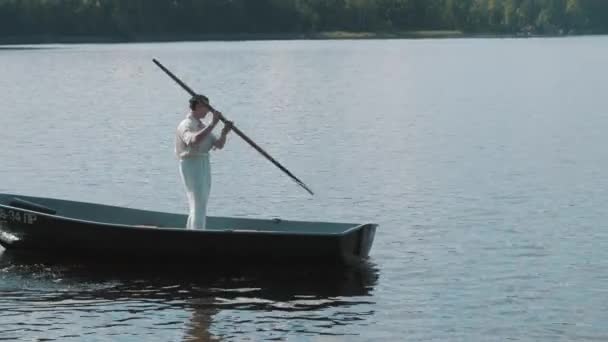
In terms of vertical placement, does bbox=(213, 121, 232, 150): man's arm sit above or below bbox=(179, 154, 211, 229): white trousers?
above

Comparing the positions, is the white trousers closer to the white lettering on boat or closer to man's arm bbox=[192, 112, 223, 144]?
man's arm bbox=[192, 112, 223, 144]

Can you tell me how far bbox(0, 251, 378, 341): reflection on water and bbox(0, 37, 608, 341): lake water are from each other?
5 cm

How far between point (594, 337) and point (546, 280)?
11.5 feet

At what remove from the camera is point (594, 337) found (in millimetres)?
16828

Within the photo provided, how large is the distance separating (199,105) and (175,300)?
9.13 feet

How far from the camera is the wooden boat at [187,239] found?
20.1 metres

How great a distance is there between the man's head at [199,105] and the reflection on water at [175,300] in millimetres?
2386

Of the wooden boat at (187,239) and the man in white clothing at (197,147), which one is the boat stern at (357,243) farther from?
the man in white clothing at (197,147)

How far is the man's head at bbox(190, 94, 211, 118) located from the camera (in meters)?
19.5

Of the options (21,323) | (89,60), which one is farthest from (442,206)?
(89,60)

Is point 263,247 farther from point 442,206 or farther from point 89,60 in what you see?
point 89,60

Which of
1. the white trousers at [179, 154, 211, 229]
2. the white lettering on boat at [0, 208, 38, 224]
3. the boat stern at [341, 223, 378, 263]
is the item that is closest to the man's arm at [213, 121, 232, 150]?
the white trousers at [179, 154, 211, 229]

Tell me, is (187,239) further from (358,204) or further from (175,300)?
(358,204)

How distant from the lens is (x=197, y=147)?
65.1 ft
